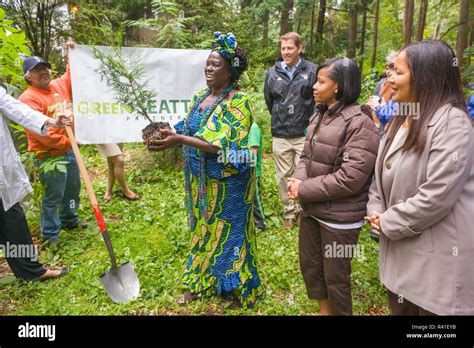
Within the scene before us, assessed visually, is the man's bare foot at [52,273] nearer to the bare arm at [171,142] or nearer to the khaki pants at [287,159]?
the bare arm at [171,142]

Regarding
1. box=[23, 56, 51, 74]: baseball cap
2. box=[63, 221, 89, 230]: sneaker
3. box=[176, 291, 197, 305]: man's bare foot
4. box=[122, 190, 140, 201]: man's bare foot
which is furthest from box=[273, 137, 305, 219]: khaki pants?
box=[23, 56, 51, 74]: baseball cap

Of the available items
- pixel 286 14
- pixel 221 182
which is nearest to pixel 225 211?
Result: pixel 221 182

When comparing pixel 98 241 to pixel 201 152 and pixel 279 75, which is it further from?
pixel 279 75

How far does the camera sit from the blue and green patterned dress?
2750mm

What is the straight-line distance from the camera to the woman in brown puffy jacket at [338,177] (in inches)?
93.4

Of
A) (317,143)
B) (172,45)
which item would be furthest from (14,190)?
(172,45)

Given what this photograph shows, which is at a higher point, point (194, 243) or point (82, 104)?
point (82, 104)

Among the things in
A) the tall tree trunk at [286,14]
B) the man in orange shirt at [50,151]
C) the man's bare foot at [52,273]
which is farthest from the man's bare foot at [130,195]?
the tall tree trunk at [286,14]

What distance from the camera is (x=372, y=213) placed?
217cm

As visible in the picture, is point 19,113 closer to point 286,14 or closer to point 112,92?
point 112,92

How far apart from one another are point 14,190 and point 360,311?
3388 mm

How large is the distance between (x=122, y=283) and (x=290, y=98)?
2943mm

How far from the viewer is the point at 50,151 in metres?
4.17

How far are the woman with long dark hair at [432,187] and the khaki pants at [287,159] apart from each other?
2.62 metres
